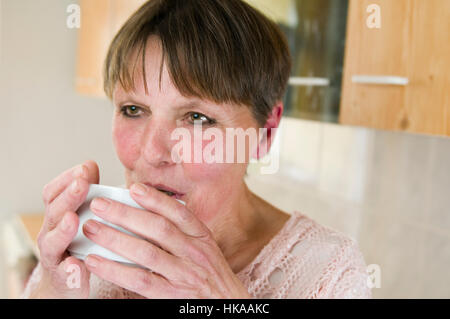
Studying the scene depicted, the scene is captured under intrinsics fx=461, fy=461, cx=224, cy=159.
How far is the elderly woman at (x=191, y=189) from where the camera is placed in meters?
0.51

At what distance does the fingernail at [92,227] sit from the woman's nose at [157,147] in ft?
0.49

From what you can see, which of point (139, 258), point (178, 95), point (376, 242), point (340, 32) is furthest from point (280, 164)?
point (139, 258)

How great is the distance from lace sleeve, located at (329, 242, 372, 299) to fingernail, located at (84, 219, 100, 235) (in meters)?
0.36

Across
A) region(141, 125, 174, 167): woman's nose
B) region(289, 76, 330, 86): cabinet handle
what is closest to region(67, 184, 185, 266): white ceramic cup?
region(141, 125, 174, 167): woman's nose

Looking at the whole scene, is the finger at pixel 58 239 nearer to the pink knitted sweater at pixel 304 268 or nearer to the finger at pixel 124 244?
the finger at pixel 124 244

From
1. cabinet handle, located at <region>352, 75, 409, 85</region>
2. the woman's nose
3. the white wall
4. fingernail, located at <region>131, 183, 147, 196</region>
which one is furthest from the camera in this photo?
the white wall

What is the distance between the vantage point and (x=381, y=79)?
77 cm

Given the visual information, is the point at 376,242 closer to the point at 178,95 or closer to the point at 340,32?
the point at 340,32

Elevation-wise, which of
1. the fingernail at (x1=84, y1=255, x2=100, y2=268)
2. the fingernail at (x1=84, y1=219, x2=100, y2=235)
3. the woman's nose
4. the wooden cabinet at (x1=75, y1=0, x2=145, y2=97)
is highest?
the wooden cabinet at (x1=75, y1=0, x2=145, y2=97)

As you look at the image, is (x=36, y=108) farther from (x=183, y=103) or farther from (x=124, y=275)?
(x=124, y=275)

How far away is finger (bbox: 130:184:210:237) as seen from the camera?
50 cm

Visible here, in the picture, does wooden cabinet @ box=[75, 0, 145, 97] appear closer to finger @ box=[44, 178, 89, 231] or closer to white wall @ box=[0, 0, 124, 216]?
white wall @ box=[0, 0, 124, 216]

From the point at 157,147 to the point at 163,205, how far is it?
151 mm

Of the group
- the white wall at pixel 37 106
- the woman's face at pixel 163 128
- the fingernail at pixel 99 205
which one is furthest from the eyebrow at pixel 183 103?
the white wall at pixel 37 106
